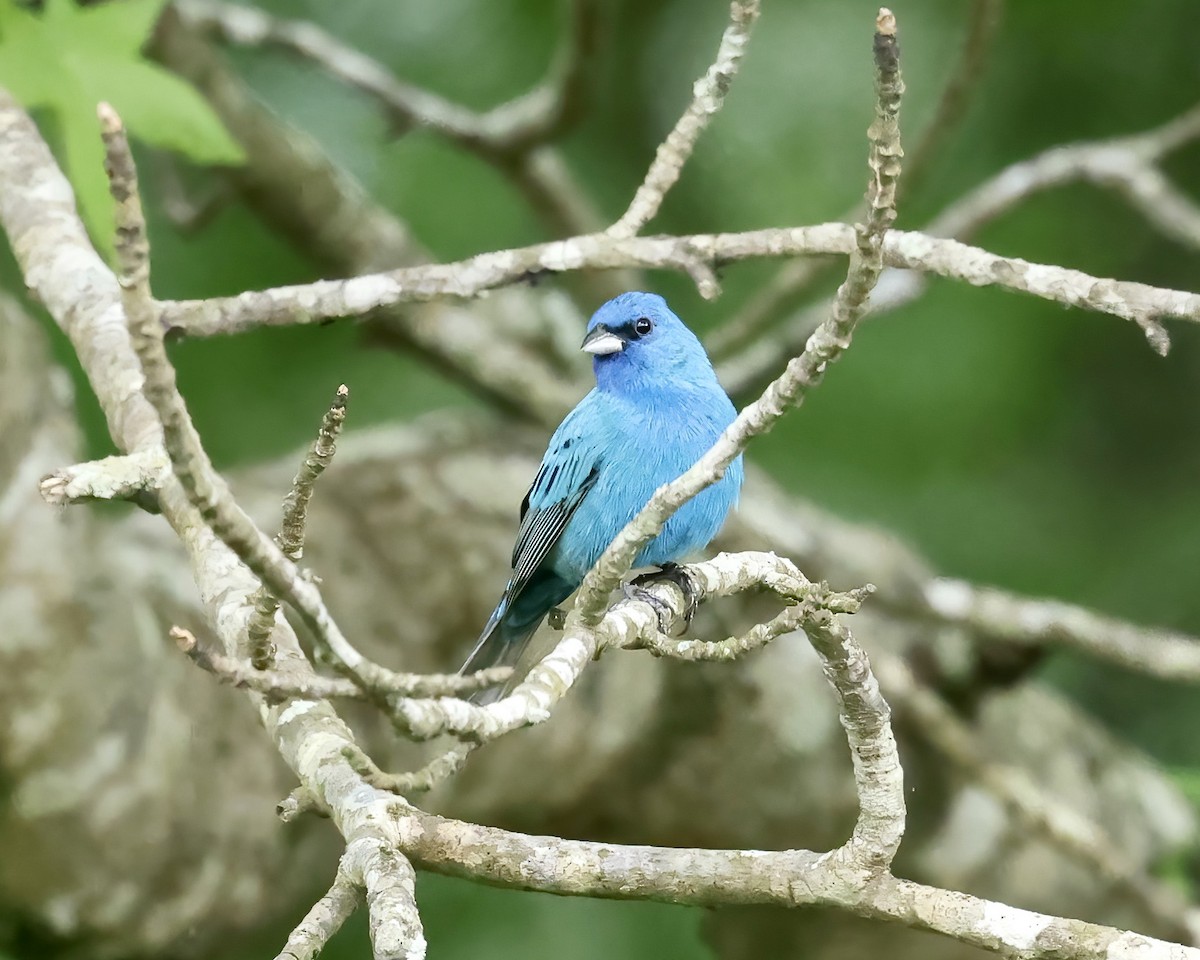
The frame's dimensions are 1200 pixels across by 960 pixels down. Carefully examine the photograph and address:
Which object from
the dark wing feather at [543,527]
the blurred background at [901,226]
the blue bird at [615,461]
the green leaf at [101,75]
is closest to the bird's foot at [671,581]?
the blue bird at [615,461]

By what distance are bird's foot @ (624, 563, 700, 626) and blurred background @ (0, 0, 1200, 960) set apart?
2.99 m

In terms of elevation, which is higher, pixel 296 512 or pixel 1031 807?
pixel 1031 807

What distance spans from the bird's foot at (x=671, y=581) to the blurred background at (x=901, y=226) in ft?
9.82

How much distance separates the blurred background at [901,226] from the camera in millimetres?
6941

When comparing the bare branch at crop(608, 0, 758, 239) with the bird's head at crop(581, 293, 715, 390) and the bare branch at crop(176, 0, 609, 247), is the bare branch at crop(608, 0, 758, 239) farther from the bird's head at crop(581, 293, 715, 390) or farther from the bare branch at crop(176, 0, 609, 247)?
the bare branch at crop(176, 0, 609, 247)

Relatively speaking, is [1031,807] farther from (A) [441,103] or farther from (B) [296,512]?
(A) [441,103]

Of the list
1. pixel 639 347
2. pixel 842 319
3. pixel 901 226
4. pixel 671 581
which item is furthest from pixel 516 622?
pixel 901 226

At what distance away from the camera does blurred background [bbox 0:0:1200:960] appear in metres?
6.94

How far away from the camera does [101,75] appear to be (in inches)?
136

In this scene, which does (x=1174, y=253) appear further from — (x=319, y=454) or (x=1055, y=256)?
(x=319, y=454)

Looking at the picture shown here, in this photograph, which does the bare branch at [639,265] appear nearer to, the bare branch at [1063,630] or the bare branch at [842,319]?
the bare branch at [842,319]

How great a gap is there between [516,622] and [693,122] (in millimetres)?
1850

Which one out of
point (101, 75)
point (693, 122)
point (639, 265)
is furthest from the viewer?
point (101, 75)

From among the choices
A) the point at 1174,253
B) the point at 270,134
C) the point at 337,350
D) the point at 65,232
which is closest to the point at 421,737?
the point at 65,232
